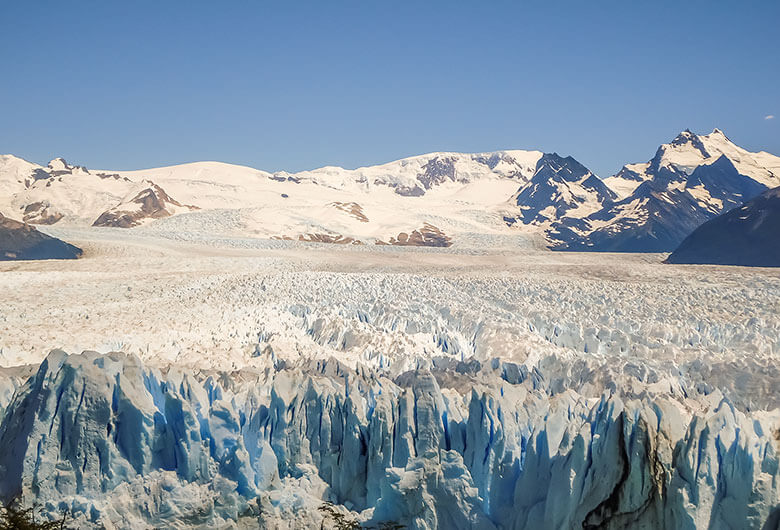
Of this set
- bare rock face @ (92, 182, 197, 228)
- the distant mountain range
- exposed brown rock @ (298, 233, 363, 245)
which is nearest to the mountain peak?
the distant mountain range

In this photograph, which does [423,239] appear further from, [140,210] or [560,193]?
[560,193]

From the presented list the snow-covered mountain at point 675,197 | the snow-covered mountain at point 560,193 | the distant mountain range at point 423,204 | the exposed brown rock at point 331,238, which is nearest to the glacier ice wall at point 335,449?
the distant mountain range at point 423,204

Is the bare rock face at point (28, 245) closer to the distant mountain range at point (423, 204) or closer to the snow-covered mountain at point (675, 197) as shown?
the distant mountain range at point (423, 204)

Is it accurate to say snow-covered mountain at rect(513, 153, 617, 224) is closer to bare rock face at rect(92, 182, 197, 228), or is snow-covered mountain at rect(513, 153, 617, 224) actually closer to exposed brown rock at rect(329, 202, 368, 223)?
exposed brown rock at rect(329, 202, 368, 223)

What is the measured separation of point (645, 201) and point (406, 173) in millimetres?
75824

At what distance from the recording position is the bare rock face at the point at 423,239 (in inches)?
2444

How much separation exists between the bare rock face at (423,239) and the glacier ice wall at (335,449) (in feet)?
162

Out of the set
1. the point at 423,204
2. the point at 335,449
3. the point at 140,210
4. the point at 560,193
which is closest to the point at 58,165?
the point at 140,210

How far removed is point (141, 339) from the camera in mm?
15859

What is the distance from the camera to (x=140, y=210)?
209ft

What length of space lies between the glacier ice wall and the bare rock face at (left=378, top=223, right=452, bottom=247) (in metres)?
49.5

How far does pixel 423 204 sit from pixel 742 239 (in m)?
53.9

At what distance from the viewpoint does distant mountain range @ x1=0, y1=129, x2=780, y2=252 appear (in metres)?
61.6

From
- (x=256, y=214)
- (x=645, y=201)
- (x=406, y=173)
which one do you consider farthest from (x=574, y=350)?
(x=406, y=173)
